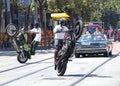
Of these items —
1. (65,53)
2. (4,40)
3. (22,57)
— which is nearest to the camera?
(65,53)

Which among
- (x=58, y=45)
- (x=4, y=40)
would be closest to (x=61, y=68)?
(x=58, y=45)

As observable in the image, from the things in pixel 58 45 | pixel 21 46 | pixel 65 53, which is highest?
pixel 58 45

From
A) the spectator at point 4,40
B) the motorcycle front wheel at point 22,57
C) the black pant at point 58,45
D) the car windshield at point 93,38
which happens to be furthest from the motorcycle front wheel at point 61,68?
the spectator at point 4,40

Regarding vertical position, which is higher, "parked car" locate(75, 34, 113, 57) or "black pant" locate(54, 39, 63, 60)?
"black pant" locate(54, 39, 63, 60)

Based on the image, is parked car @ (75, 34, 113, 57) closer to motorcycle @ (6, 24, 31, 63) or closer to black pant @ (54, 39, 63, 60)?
motorcycle @ (6, 24, 31, 63)

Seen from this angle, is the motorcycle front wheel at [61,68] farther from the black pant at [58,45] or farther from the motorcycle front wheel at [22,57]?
the motorcycle front wheel at [22,57]

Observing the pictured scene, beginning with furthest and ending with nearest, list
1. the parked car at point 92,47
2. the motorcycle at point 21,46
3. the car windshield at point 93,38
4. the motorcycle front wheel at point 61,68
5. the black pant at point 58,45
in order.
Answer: the car windshield at point 93,38, the parked car at point 92,47, the motorcycle at point 21,46, the black pant at point 58,45, the motorcycle front wheel at point 61,68

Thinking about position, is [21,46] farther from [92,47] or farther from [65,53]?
[65,53]

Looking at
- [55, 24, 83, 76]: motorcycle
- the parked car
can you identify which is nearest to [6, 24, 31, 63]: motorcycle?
the parked car

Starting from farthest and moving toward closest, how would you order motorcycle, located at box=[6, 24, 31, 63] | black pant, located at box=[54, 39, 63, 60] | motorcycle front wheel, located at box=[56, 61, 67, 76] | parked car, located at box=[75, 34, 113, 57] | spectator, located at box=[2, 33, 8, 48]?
spectator, located at box=[2, 33, 8, 48] → parked car, located at box=[75, 34, 113, 57] → motorcycle, located at box=[6, 24, 31, 63] → black pant, located at box=[54, 39, 63, 60] → motorcycle front wheel, located at box=[56, 61, 67, 76]

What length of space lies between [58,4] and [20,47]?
36.1 meters

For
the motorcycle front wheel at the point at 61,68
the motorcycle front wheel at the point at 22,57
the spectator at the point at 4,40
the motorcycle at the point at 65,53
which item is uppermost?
the motorcycle at the point at 65,53

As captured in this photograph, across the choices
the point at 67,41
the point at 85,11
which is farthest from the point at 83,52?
the point at 85,11

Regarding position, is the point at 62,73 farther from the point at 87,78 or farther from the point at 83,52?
the point at 83,52
